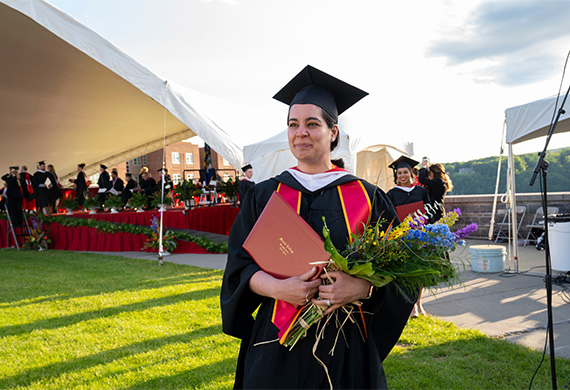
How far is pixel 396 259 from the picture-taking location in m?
1.49

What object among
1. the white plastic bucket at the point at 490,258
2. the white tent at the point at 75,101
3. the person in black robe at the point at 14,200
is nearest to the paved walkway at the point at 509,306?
the white plastic bucket at the point at 490,258

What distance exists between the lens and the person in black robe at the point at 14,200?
13.0 m

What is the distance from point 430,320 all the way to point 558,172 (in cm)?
1671

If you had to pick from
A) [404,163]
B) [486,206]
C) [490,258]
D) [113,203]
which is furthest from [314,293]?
[113,203]

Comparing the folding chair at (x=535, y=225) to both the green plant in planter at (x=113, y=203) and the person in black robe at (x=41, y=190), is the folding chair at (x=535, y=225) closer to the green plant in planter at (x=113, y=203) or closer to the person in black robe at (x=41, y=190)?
the green plant in planter at (x=113, y=203)

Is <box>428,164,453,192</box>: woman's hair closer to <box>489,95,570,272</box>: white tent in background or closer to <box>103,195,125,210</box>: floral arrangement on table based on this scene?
<box>489,95,570,272</box>: white tent in background

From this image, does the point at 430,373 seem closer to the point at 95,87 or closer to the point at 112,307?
the point at 112,307

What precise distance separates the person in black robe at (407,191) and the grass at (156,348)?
30cm

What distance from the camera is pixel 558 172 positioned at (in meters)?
A: 18.2

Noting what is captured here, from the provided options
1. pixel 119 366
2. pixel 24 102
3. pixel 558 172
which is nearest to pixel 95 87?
pixel 24 102

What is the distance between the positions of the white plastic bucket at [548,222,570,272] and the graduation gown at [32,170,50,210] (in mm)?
13908

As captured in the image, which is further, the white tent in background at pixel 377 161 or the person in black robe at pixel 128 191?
the person in black robe at pixel 128 191

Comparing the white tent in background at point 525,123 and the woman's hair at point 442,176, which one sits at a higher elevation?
the white tent in background at point 525,123

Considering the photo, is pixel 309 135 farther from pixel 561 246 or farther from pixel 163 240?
pixel 163 240
